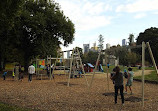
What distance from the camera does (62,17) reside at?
27578mm

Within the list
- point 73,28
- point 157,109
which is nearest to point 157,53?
point 73,28

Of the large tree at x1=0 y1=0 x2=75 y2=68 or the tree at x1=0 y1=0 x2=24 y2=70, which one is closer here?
the tree at x1=0 y1=0 x2=24 y2=70

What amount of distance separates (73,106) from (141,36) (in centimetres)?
6231

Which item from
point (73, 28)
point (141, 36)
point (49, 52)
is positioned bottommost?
point (49, 52)

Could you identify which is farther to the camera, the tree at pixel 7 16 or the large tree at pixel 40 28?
the large tree at pixel 40 28

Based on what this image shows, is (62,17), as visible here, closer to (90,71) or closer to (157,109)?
(90,71)

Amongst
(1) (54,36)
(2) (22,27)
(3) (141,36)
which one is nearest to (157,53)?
(3) (141,36)

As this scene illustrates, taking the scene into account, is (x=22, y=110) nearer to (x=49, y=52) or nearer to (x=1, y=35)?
(x=49, y=52)

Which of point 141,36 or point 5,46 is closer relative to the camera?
point 5,46

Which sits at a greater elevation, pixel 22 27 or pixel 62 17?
pixel 62 17

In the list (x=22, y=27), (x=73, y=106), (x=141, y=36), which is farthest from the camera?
(x=141, y=36)

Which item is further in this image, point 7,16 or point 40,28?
point 40,28

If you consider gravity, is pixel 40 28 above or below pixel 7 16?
above

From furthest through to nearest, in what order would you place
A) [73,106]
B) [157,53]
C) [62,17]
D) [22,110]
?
1. [157,53]
2. [62,17]
3. [73,106]
4. [22,110]
